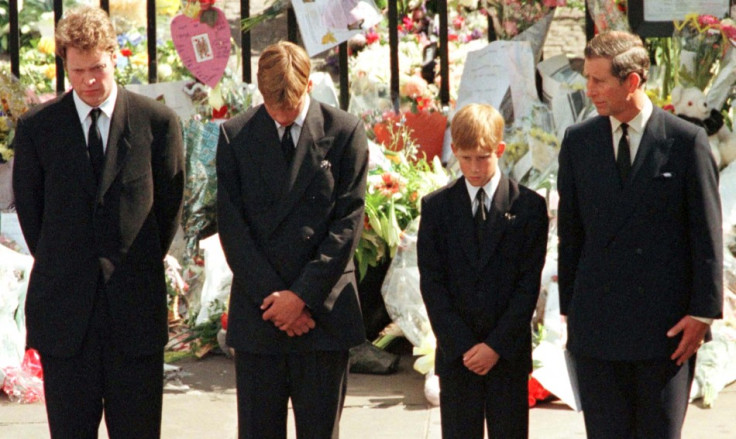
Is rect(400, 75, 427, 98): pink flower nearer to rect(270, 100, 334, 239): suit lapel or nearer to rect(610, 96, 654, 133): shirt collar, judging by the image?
rect(270, 100, 334, 239): suit lapel

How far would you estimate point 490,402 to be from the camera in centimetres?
379

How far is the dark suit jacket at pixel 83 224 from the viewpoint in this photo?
3.65 m

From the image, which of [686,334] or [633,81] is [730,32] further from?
[686,334]

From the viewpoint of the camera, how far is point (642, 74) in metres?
3.51

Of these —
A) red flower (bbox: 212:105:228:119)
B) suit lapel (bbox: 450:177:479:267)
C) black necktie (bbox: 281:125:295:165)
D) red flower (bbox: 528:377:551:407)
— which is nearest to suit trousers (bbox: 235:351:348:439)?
suit lapel (bbox: 450:177:479:267)

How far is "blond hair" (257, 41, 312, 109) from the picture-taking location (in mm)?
3660

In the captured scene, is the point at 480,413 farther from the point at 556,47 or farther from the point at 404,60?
the point at 556,47

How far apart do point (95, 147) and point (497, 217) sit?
1.27 m

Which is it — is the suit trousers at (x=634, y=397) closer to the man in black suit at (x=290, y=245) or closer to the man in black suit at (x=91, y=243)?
the man in black suit at (x=290, y=245)

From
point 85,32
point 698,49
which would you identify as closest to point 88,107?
point 85,32

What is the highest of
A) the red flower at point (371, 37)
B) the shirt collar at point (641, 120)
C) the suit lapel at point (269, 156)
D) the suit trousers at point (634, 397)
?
the shirt collar at point (641, 120)

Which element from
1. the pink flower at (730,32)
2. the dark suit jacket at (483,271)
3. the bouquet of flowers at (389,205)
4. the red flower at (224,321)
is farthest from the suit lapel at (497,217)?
the pink flower at (730,32)

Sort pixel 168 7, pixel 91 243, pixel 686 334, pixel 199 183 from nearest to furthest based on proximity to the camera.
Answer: pixel 686 334
pixel 91 243
pixel 199 183
pixel 168 7

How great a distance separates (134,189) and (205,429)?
1.38m
